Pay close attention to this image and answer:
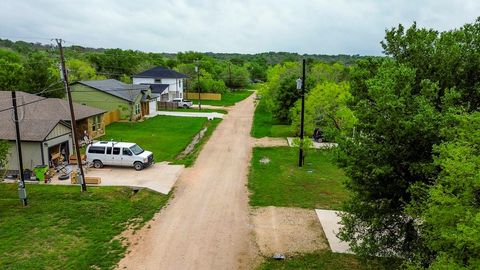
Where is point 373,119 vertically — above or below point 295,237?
above

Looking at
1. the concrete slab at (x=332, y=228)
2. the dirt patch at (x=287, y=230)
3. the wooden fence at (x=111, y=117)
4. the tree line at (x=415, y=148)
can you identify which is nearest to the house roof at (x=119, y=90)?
the wooden fence at (x=111, y=117)

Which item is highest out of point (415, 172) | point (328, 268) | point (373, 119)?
point (373, 119)

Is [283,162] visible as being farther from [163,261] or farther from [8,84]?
[8,84]

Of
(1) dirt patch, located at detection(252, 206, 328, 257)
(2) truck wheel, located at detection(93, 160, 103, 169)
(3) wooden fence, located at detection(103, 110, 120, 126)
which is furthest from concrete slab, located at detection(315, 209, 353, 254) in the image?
(3) wooden fence, located at detection(103, 110, 120, 126)

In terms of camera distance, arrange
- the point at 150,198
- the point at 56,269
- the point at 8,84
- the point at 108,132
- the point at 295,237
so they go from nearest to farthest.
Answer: the point at 56,269 < the point at 295,237 < the point at 150,198 < the point at 108,132 < the point at 8,84

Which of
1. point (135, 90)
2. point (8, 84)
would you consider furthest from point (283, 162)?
point (8, 84)

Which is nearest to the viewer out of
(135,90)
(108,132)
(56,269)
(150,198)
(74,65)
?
(56,269)
